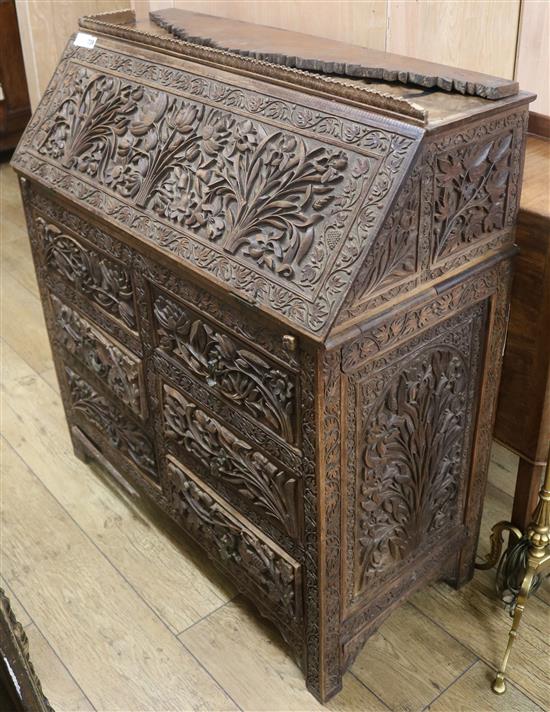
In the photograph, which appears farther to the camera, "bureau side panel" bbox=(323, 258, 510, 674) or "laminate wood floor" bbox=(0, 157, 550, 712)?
"laminate wood floor" bbox=(0, 157, 550, 712)

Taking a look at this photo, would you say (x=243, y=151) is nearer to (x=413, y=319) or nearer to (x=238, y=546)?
(x=413, y=319)

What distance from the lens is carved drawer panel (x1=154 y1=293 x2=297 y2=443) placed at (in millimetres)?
1305

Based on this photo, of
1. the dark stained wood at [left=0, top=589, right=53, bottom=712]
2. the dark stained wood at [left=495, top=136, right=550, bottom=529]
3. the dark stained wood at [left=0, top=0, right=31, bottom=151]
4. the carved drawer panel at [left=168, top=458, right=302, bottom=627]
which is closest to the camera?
the dark stained wood at [left=0, top=589, right=53, bottom=712]

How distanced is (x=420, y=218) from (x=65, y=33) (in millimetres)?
1874

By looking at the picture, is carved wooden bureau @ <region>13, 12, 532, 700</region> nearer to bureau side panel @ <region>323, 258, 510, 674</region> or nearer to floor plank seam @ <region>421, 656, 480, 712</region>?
bureau side panel @ <region>323, 258, 510, 674</region>

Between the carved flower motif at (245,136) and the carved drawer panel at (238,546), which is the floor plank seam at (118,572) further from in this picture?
the carved flower motif at (245,136)

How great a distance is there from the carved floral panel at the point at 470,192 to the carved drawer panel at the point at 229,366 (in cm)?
33

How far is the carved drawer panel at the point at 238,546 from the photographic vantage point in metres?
1.51

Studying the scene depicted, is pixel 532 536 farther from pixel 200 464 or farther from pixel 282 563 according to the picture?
pixel 200 464

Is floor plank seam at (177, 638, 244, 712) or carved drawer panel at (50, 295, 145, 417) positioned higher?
carved drawer panel at (50, 295, 145, 417)

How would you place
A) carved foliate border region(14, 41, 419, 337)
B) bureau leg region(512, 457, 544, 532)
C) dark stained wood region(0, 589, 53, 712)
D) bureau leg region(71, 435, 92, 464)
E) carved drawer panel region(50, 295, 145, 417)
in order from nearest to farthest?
dark stained wood region(0, 589, 53, 712) < carved foliate border region(14, 41, 419, 337) < bureau leg region(512, 457, 544, 532) < carved drawer panel region(50, 295, 145, 417) < bureau leg region(71, 435, 92, 464)

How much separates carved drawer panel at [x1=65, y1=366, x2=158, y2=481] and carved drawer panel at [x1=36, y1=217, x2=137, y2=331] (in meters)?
0.29

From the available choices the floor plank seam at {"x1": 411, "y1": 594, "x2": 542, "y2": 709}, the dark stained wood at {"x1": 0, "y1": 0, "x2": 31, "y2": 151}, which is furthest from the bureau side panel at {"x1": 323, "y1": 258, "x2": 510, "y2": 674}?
the dark stained wood at {"x1": 0, "y1": 0, "x2": 31, "y2": 151}

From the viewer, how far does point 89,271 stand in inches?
68.7
